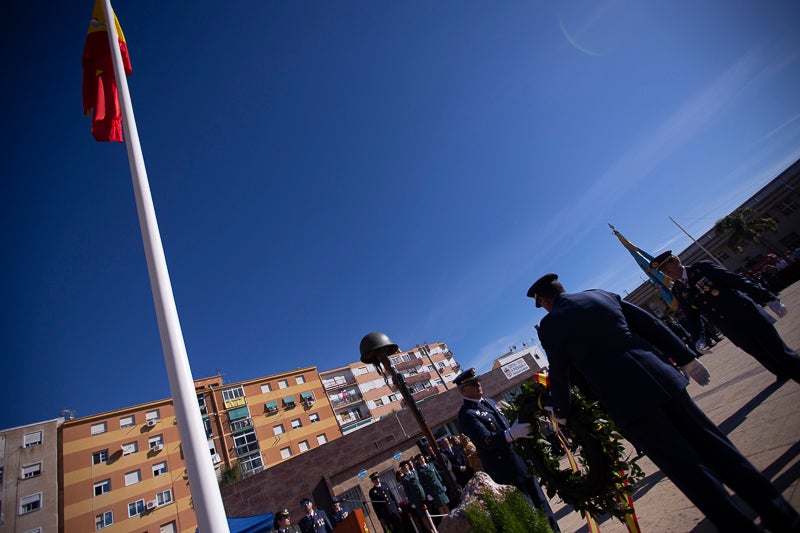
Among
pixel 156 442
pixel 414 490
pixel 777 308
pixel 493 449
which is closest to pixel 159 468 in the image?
pixel 156 442

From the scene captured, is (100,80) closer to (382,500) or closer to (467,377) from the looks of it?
(467,377)

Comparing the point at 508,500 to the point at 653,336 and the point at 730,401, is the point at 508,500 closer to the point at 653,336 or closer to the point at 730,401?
the point at 653,336

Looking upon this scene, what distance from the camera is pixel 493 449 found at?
3873 millimetres

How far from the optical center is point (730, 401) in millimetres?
4902

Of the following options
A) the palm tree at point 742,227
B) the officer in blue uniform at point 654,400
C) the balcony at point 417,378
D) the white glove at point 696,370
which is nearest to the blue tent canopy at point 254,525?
the officer in blue uniform at point 654,400

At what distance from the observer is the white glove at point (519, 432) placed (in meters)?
3.37

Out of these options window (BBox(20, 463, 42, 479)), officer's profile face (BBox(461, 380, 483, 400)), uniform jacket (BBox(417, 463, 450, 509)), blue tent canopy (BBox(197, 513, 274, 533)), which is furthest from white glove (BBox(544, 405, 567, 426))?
window (BBox(20, 463, 42, 479))

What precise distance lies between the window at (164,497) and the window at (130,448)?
209 inches

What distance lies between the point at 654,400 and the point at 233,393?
48.5 m

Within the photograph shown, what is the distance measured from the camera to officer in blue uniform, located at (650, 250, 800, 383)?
12.8ft

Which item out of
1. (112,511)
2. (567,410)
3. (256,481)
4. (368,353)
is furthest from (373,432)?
(112,511)

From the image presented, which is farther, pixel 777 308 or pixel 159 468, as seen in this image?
pixel 159 468

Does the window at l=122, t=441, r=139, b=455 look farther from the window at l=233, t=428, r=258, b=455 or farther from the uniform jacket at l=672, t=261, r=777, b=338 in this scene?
the uniform jacket at l=672, t=261, r=777, b=338

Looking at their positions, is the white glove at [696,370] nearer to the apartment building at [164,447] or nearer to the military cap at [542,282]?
the military cap at [542,282]
